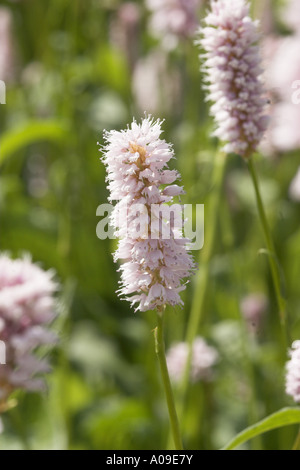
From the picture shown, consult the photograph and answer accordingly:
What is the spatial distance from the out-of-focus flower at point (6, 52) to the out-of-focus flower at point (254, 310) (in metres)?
0.85

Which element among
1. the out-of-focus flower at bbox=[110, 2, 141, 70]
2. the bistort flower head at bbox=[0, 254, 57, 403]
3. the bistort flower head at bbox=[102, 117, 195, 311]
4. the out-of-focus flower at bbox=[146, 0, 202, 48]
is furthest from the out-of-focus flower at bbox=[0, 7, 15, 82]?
the bistort flower head at bbox=[102, 117, 195, 311]

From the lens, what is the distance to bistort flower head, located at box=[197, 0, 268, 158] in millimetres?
756

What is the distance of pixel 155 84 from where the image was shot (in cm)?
190

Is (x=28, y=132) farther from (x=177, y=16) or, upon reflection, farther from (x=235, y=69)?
(x=235, y=69)

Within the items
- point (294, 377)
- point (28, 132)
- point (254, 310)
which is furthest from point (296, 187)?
point (294, 377)

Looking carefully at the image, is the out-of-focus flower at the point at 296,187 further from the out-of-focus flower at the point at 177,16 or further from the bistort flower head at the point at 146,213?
the bistort flower head at the point at 146,213

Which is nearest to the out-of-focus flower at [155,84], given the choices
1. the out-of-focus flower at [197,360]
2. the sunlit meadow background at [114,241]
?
the sunlit meadow background at [114,241]

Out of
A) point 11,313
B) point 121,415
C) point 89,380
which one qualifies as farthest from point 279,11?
point 11,313

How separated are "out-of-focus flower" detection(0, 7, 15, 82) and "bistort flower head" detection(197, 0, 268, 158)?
3.94 feet

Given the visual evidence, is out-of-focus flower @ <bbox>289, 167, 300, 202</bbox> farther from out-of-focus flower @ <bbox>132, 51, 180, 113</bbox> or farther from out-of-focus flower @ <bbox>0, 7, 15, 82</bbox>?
out-of-focus flower @ <bbox>0, 7, 15, 82</bbox>

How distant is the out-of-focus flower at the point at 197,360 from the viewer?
1.25 metres

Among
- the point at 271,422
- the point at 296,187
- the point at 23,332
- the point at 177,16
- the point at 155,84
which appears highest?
the point at 155,84

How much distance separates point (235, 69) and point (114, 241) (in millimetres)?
493

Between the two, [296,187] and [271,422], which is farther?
[296,187]
